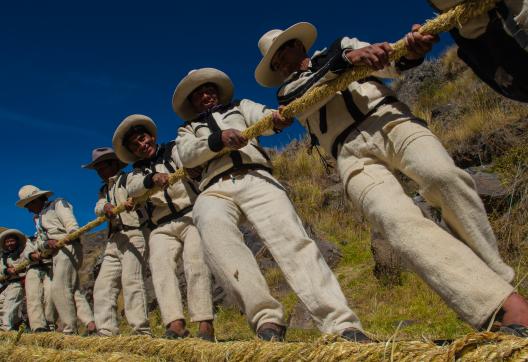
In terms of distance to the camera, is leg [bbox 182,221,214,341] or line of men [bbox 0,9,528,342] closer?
line of men [bbox 0,9,528,342]

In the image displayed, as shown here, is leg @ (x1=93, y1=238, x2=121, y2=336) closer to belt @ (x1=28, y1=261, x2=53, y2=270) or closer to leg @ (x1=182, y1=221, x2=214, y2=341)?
leg @ (x1=182, y1=221, x2=214, y2=341)

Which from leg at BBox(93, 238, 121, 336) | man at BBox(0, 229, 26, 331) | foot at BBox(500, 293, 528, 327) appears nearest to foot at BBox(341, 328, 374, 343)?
foot at BBox(500, 293, 528, 327)

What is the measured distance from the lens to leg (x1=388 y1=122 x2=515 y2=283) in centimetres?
246

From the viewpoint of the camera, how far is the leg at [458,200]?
2465mm

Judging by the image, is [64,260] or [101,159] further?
[64,260]

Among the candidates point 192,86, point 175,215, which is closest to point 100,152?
point 175,215

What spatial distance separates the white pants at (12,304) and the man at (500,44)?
1068cm

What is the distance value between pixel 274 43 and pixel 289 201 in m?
1.17

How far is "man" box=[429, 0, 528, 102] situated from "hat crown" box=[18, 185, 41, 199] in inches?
313

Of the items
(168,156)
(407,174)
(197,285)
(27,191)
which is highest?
(27,191)

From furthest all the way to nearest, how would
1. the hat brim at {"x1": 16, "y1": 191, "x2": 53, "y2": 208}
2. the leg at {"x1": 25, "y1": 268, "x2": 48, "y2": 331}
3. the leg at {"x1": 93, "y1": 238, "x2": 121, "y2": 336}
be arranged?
1. the leg at {"x1": 25, "y1": 268, "x2": 48, "y2": 331}
2. the hat brim at {"x1": 16, "y1": 191, "x2": 53, "y2": 208}
3. the leg at {"x1": 93, "y1": 238, "x2": 121, "y2": 336}

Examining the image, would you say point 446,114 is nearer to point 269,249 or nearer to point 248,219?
point 248,219

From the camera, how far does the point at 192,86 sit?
427 centimetres

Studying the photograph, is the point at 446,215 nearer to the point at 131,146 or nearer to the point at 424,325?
the point at 424,325
